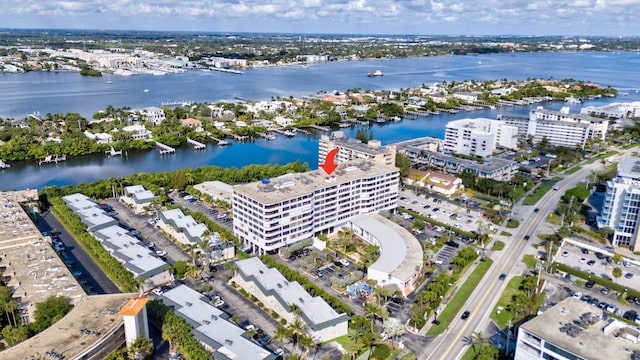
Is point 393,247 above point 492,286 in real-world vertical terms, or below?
above

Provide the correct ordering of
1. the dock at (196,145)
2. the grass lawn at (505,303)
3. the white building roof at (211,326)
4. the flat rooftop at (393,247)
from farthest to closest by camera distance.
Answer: the dock at (196,145) → the flat rooftop at (393,247) → the grass lawn at (505,303) → the white building roof at (211,326)

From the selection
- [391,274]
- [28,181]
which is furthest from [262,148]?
[391,274]

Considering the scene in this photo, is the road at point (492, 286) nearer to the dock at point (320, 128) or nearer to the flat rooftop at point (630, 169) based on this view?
the flat rooftop at point (630, 169)

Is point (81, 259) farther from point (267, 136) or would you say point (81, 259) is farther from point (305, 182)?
point (267, 136)

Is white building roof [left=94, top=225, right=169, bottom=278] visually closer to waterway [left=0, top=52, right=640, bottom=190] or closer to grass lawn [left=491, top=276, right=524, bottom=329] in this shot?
grass lawn [left=491, top=276, right=524, bottom=329]

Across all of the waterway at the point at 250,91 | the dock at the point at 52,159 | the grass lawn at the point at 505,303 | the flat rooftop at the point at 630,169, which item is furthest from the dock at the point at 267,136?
the grass lawn at the point at 505,303

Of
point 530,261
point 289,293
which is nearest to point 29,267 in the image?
point 289,293

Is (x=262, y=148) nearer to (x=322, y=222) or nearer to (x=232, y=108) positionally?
(x=232, y=108)
